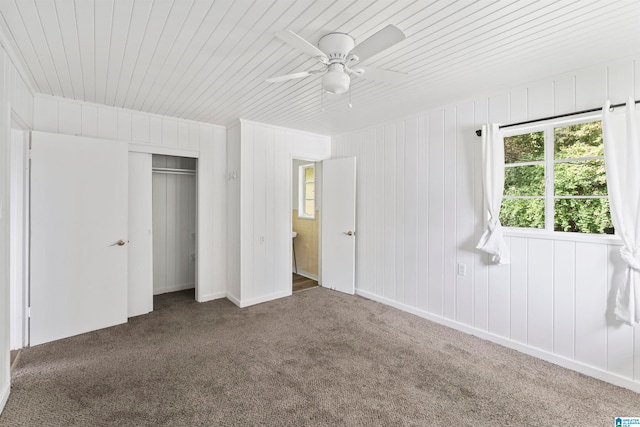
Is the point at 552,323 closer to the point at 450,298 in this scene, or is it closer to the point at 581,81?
the point at 450,298

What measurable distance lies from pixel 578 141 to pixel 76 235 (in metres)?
4.96

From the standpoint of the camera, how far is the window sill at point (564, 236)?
232 centimetres

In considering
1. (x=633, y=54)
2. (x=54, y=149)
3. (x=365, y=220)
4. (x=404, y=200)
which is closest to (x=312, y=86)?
(x=404, y=200)

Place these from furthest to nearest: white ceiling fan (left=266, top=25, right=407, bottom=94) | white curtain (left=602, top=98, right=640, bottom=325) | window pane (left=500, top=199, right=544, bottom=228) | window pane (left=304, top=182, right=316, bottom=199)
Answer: window pane (left=304, top=182, right=316, bottom=199) < window pane (left=500, top=199, right=544, bottom=228) < white curtain (left=602, top=98, right=640, bottom=325) < white ceiling fan (left=266, top=25, right=407, bottom=94)

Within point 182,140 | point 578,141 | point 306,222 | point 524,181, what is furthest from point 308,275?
point 578,141

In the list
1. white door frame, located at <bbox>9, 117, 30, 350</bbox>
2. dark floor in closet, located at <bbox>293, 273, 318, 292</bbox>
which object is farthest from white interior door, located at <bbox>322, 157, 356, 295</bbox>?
white door frame, located at <bbox>9, 117, 30, 350</bbox>

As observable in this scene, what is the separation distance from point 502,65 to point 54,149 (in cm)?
430

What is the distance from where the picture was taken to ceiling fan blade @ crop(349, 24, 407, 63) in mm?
1526

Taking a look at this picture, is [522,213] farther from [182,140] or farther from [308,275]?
[182,140]

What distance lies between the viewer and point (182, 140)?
3992 millimetres

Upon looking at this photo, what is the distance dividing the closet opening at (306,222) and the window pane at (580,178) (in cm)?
335

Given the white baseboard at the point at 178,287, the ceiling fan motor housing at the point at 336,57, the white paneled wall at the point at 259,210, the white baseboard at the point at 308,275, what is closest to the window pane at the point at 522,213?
the ceiling fan motor housing at the point at 336,57

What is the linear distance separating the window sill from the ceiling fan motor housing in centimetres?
220

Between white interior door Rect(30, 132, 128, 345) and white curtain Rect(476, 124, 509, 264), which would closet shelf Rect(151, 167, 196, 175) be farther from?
white curtain Rect(476, 124, 509, 264)
